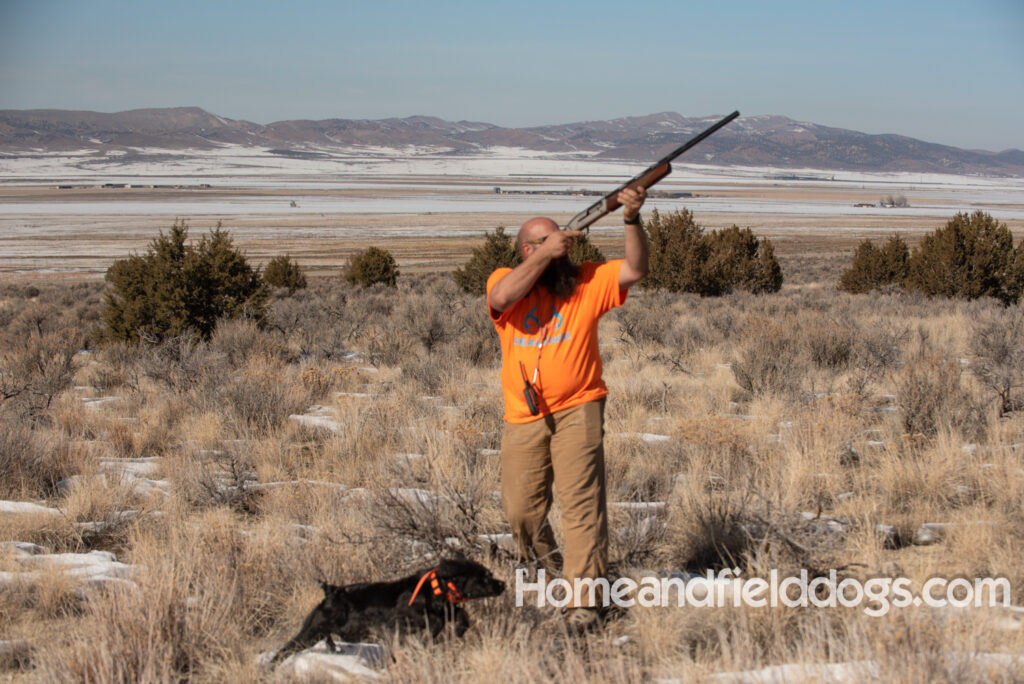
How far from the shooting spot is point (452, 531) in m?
3.71

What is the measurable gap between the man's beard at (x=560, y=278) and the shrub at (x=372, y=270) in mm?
22604

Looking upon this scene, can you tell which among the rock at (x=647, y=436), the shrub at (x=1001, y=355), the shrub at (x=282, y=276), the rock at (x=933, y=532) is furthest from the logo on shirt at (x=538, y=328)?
the shrub at (x=282, y=276)

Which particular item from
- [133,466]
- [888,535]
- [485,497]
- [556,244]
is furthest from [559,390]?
[133,466]

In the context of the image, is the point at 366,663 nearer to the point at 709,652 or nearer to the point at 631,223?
the point at 709,652

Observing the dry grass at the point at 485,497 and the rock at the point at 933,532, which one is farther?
the rock at the point at 933,532

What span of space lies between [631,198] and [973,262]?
57.9 feet

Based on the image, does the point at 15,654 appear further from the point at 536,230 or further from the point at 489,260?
the point at 489,260

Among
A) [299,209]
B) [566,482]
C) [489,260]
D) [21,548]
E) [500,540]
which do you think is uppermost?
[299,209]

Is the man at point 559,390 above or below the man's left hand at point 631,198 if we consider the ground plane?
below

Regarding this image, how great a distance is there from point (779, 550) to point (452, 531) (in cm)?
150

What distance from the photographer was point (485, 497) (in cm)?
445

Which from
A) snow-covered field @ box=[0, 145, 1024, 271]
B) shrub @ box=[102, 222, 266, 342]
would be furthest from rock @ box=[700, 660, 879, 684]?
snow-covered field @ box=[0, 145, 1024, 271]

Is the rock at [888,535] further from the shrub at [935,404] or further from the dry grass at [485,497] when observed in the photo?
the shrub at [935,404]

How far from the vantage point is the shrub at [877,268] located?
23734 millimetres
